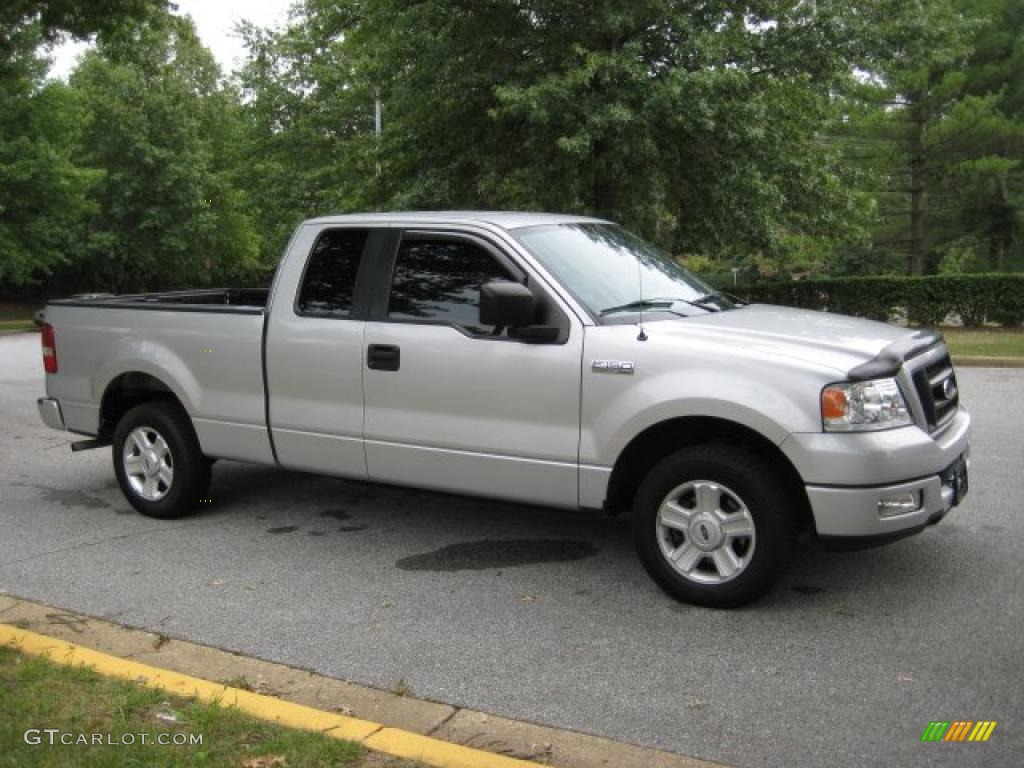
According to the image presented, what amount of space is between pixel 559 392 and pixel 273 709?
1999 mm

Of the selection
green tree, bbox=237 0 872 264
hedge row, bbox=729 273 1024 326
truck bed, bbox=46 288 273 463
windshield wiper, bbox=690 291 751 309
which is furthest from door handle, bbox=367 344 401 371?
hedge row, bbox=729 273 1024 326

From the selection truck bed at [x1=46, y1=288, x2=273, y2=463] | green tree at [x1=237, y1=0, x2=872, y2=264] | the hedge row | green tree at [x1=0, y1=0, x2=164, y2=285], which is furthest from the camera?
green tree at [x1=0, y1=0, x2=164, y2=285]

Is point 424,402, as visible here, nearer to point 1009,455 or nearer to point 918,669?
point 918,669

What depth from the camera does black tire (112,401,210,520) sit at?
6309mm

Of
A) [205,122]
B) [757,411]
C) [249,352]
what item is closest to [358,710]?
[757,411]

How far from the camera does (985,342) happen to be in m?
18.0

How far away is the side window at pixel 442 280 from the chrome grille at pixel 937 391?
2.01m

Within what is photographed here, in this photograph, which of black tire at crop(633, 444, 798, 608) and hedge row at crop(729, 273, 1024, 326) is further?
hedge row at crop(729, 273, 1024, 326)

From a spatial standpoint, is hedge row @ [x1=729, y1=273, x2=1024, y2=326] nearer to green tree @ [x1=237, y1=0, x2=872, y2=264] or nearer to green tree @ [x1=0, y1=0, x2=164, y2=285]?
green tree @ [x1=237, y1=0, x2=872, y2=264]

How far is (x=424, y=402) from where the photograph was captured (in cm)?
A: 529

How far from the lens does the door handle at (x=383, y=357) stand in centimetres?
537

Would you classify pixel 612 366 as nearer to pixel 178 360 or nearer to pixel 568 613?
pixel 568 613

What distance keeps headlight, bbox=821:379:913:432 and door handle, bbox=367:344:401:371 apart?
2.20 metres

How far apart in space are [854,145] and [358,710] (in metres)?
29.0
